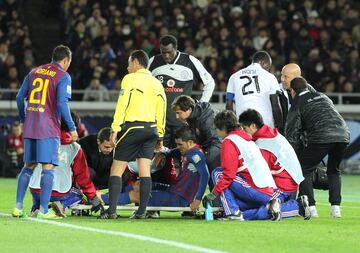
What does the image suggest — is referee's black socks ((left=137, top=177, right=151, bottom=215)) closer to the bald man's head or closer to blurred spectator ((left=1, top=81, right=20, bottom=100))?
the bald man's head

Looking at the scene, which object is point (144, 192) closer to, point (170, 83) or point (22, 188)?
point (22, 188)

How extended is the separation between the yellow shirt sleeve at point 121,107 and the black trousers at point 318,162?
7.75 ft

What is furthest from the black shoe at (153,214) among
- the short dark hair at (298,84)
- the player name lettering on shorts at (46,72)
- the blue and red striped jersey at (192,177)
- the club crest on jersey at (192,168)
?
the short dark hair at (298,84)

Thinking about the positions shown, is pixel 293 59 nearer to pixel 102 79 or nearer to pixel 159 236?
pixel 102 79

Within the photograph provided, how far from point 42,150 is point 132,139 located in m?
1.01

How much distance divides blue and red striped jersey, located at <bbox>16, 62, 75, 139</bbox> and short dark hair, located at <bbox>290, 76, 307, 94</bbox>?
9.24ft

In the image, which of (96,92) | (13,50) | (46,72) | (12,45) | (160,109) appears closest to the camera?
(46,72)

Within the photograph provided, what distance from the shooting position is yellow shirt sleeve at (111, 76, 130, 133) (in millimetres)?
12125

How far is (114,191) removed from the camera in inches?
483

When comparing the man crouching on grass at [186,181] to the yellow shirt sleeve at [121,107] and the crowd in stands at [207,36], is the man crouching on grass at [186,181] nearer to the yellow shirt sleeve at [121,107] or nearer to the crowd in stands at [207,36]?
the yellow shirt sleeve at [121,107]

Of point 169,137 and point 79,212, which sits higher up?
point 169,137

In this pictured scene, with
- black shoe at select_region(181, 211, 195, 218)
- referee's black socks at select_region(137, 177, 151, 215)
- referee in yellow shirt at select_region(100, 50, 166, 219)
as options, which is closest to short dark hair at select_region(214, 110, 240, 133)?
referee in yellow shirt at select_region(100, 50, 166, 219)

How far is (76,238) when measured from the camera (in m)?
9.91

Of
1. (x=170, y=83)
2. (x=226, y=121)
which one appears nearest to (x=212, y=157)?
(x=226, y=121)
